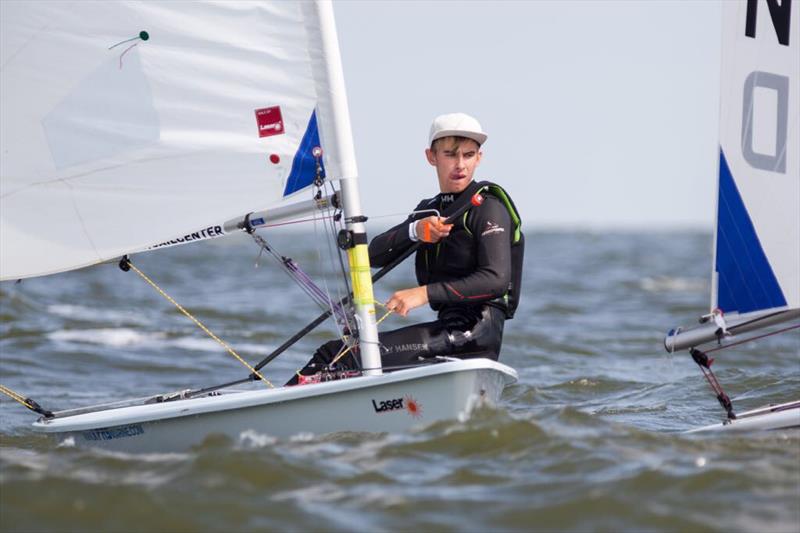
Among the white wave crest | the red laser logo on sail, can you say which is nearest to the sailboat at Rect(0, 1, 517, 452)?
the red laser logo on sail

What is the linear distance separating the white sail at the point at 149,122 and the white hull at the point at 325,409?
779 millimetres

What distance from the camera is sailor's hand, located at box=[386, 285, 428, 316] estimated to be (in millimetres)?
5004

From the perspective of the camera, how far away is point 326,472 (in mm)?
4711

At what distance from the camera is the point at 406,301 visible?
5020 mm

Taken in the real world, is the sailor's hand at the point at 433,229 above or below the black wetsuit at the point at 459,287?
above

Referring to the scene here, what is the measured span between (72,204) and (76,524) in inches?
66.7

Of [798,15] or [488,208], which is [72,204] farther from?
[798,15]

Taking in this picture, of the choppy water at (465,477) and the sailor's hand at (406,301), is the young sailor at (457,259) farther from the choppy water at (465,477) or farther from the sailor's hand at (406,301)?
the choppy water at (465,477)

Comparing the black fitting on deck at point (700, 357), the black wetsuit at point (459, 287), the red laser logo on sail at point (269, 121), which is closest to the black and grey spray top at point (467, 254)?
the black wetsuit at point (459, 287)

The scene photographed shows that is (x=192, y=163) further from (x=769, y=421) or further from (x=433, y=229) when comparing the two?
(x=769, y=421)

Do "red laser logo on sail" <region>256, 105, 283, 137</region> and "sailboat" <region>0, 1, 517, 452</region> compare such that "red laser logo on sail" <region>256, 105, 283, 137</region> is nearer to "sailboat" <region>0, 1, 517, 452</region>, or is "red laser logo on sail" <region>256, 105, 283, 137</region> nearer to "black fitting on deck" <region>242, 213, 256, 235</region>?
"sailboat" <region>0, 1, 517, 452</region>

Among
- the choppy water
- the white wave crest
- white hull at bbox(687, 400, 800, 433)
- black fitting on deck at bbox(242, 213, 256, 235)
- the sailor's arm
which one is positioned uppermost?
black fitting on deck at bbox(242, 213, 256, 235)

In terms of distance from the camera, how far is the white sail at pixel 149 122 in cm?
514

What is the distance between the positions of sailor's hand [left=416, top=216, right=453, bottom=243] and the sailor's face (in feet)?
1.12
